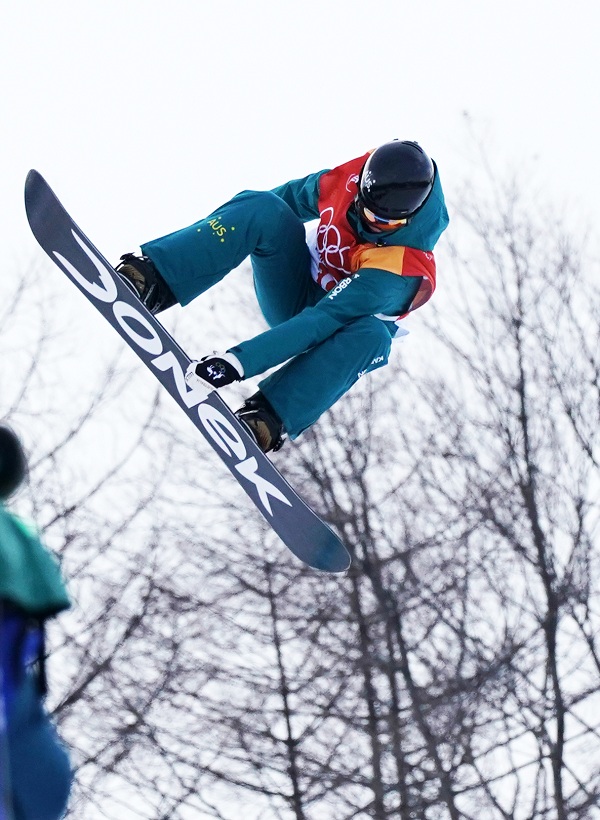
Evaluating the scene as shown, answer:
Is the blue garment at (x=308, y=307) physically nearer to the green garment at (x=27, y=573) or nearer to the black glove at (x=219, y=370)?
the black glove at (x=219, y=370)

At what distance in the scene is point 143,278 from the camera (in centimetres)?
583

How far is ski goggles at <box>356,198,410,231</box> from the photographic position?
5.75m

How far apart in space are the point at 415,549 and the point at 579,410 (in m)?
2.07

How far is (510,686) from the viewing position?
1167cm

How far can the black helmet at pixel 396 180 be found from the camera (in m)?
5.63

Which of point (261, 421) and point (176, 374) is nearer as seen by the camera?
point (261, 421)

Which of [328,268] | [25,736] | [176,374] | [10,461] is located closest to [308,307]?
[328,268]

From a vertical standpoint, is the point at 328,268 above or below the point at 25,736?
above

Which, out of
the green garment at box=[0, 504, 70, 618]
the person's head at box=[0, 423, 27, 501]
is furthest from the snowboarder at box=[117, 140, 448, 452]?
the green garment at box=[0, 504, 70, 618]

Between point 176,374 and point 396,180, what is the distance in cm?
122

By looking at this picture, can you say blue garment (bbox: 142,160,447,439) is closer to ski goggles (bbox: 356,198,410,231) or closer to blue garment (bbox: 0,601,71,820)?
ski goggles (bbox: 356,198,410,231)

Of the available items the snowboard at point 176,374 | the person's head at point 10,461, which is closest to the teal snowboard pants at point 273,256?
the snowboard at point 176,374

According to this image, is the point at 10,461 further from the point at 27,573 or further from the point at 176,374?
the point at 176,374

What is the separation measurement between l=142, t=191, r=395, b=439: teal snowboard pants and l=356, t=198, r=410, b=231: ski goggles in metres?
0.38
